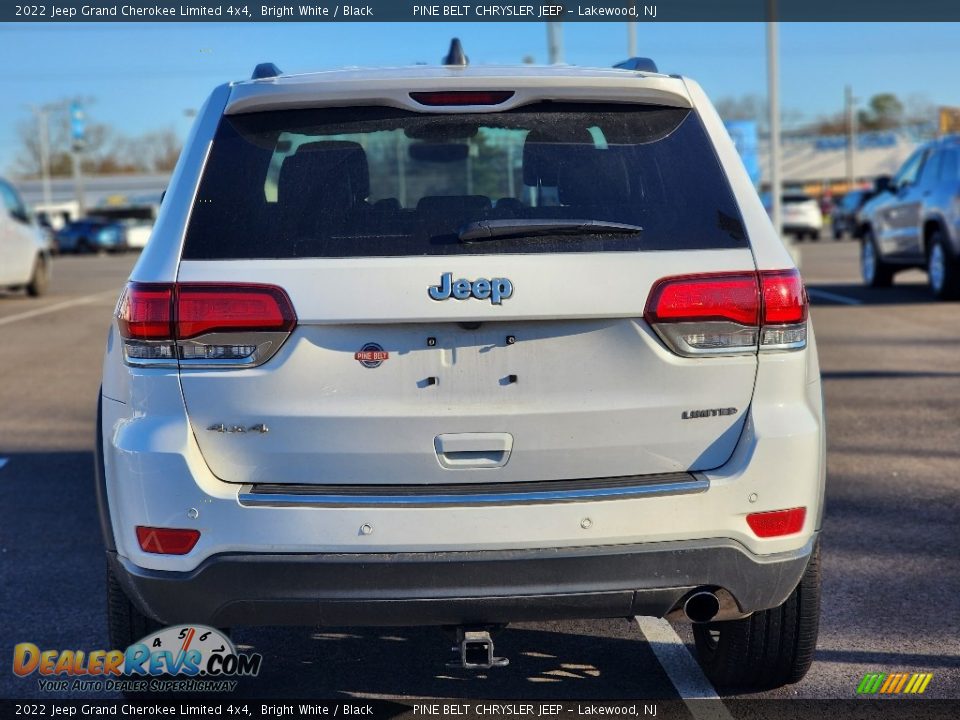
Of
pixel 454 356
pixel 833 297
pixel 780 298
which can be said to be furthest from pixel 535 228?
pixel 833 297

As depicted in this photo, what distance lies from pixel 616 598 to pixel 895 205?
578 inches

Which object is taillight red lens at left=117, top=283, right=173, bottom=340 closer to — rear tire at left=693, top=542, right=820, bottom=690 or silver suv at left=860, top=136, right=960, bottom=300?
rear tire at left=693, top=542, right=820, bottom=690

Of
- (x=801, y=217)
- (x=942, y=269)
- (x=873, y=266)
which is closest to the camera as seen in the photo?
(x=942, y=269)

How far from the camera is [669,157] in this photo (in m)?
3.39

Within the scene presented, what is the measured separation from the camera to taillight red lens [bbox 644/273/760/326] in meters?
3.21

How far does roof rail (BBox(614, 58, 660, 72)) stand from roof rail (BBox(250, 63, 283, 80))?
1.05 metres

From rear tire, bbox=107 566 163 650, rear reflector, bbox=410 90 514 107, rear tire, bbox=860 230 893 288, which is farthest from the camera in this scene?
rear tire, bbox=860 230 893 288

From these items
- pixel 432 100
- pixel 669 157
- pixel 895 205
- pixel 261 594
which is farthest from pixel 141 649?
pixel 895 205

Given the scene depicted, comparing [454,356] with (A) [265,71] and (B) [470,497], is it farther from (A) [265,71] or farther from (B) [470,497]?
(A) [265,71]

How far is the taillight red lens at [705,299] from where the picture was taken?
3.21 meters

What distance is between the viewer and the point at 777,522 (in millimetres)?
3289

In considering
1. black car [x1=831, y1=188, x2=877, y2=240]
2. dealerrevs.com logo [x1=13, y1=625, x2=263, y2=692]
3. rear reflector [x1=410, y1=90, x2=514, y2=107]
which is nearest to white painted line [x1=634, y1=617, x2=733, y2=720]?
dealerrevs.com logo [x1=13, y1=625, x2=263, y2=692]

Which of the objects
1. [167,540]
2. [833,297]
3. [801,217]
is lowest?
[801,217]

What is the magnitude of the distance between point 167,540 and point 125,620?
51 centimetres
